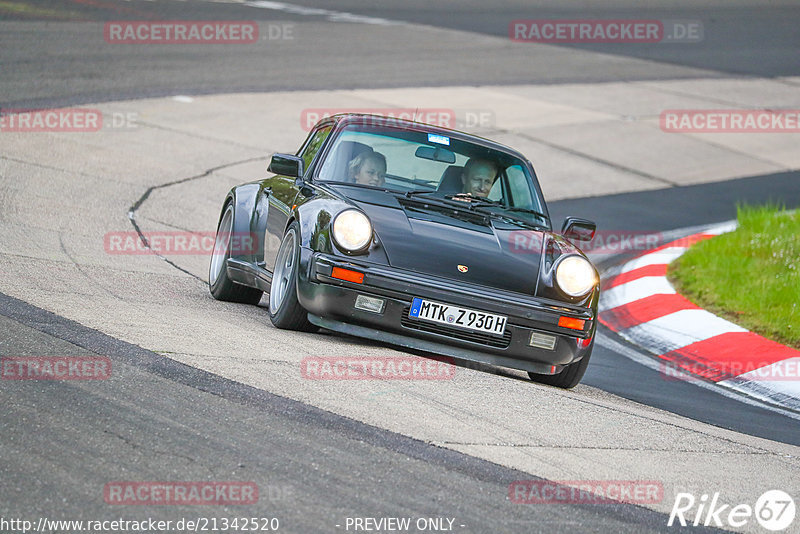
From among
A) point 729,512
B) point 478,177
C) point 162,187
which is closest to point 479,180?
point 478,177

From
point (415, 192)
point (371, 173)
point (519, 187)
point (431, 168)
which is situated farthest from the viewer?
point (519, 187)

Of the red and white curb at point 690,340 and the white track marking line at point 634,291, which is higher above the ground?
the white track marking line at point 634,291

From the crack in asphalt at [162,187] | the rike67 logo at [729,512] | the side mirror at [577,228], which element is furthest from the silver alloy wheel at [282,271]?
the rike67 logo at [729,512]

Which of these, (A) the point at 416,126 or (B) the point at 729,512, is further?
(A) the point at 416,126

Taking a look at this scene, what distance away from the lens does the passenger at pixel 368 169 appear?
23.2 feet

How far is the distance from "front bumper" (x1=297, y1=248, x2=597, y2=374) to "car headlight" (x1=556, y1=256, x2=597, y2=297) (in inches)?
5.3

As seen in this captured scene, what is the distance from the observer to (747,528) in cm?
428

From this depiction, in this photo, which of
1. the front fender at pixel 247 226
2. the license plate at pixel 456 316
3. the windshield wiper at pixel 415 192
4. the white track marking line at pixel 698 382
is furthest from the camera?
the front fender at pixel 247 226

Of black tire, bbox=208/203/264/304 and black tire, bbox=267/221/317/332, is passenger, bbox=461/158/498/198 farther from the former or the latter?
black tire, bbox=208/203/264/304

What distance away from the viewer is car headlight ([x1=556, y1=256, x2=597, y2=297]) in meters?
6.20

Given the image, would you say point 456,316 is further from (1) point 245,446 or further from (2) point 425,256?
(1) point 245,446

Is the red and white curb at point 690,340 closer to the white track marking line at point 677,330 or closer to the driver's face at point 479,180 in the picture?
the white track marking line at point 677,330

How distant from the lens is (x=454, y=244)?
627 cm

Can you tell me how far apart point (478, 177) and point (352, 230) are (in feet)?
4.89
